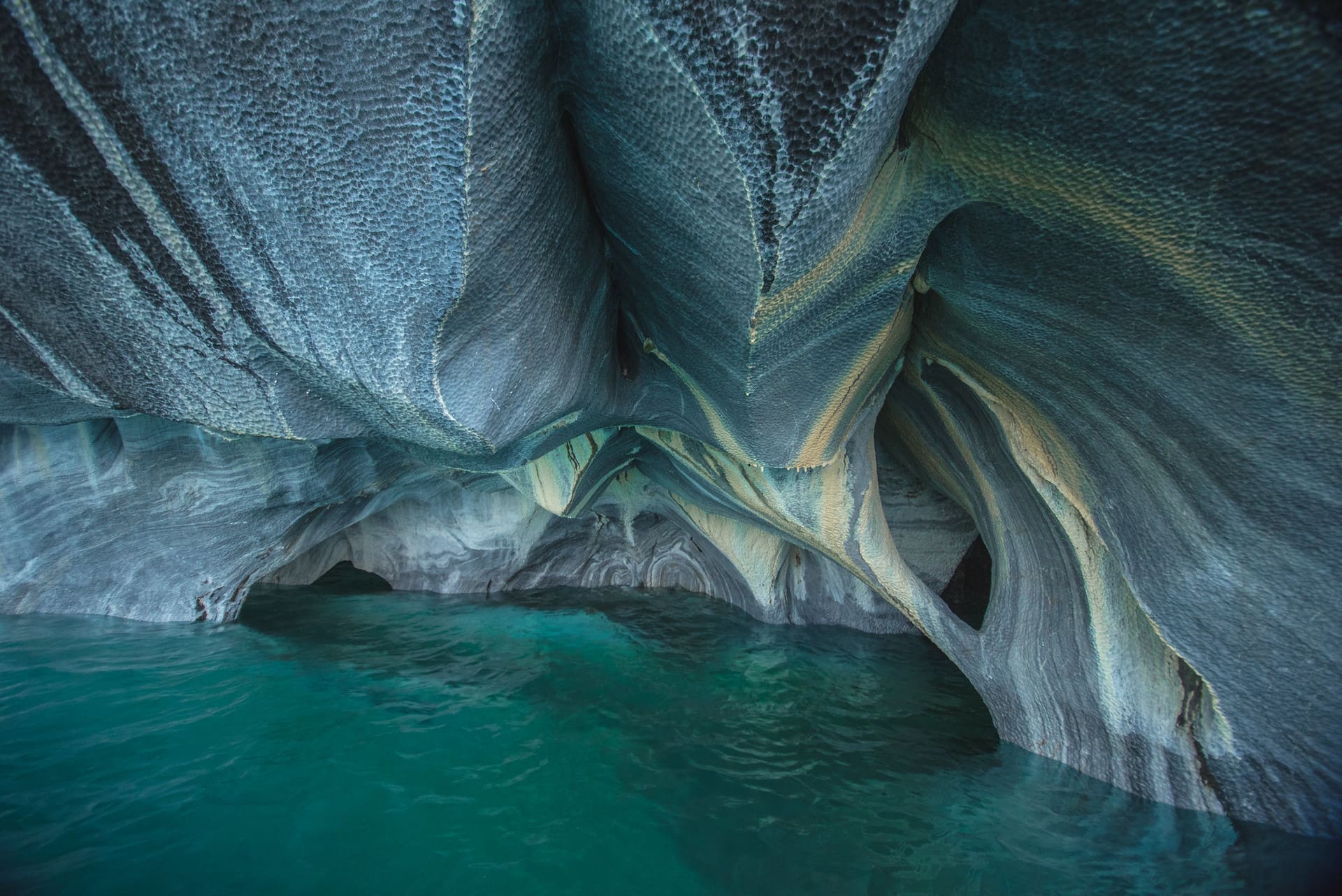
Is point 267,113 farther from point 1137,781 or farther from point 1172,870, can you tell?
point 1137,781

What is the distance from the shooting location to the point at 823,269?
261 centimetres

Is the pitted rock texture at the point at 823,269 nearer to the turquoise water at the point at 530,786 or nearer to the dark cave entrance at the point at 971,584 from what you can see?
the turquoise water at the point at 530,786

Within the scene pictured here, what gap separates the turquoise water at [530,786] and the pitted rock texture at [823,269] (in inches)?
29.9

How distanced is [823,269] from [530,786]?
309 centimetres

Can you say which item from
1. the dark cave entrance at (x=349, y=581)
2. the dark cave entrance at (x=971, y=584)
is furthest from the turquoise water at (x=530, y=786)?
the dark cave entrance at (x=349, y=581)

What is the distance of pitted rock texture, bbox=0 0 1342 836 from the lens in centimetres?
188

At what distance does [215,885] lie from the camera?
2479 millimetres

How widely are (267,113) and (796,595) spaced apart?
7.03m

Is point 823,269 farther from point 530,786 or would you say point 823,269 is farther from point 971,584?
point 971,584

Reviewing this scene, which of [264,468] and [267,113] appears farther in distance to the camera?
[264,468]

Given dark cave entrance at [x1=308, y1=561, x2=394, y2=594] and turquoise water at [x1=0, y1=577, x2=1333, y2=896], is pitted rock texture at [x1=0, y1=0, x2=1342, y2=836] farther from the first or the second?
dark cave entrance at [x1=308, y1=561, x2=394, y2=594]

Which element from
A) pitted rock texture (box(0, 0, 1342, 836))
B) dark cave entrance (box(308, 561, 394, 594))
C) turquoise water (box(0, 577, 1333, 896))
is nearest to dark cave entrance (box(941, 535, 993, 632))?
turquoise water (box(0, 577, 1333, 896))

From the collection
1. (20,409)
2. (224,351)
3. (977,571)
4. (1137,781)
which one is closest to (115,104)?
(224,351)

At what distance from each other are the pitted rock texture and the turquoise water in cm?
76
